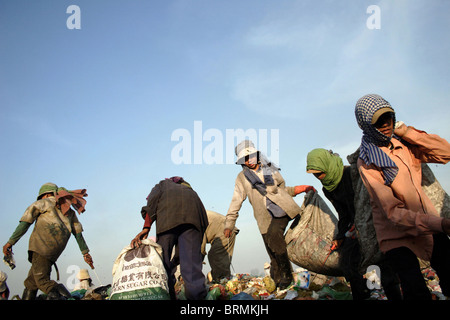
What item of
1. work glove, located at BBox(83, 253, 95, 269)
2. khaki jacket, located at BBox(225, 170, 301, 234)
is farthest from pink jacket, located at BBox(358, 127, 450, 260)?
work glove, located at BBox(83, 253, 95, 269)

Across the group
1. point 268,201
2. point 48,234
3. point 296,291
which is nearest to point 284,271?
point 296,291

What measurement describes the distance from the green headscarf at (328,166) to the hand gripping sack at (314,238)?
75 centimetres

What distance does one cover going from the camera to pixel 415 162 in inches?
106

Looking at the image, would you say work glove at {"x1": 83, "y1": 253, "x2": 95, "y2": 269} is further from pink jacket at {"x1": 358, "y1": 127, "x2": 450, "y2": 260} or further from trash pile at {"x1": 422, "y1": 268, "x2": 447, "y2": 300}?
trash pile at {"x1": 422, "y1": 268, "x2": 447, "y2": 300}

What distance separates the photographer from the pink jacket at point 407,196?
234cm

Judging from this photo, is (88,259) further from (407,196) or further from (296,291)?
(407,196)

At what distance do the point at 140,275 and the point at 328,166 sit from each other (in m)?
2.23

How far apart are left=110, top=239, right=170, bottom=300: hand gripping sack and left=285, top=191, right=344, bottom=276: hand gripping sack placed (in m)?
1.81

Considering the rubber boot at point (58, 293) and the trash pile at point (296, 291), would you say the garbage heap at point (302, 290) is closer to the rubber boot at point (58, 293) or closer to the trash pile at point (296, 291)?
the trash pile at point (296, 291)

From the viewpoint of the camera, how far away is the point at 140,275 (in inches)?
137

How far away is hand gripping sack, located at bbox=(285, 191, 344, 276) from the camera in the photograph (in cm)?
420

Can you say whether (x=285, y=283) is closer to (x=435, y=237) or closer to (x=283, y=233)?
(x=283, y=233)
